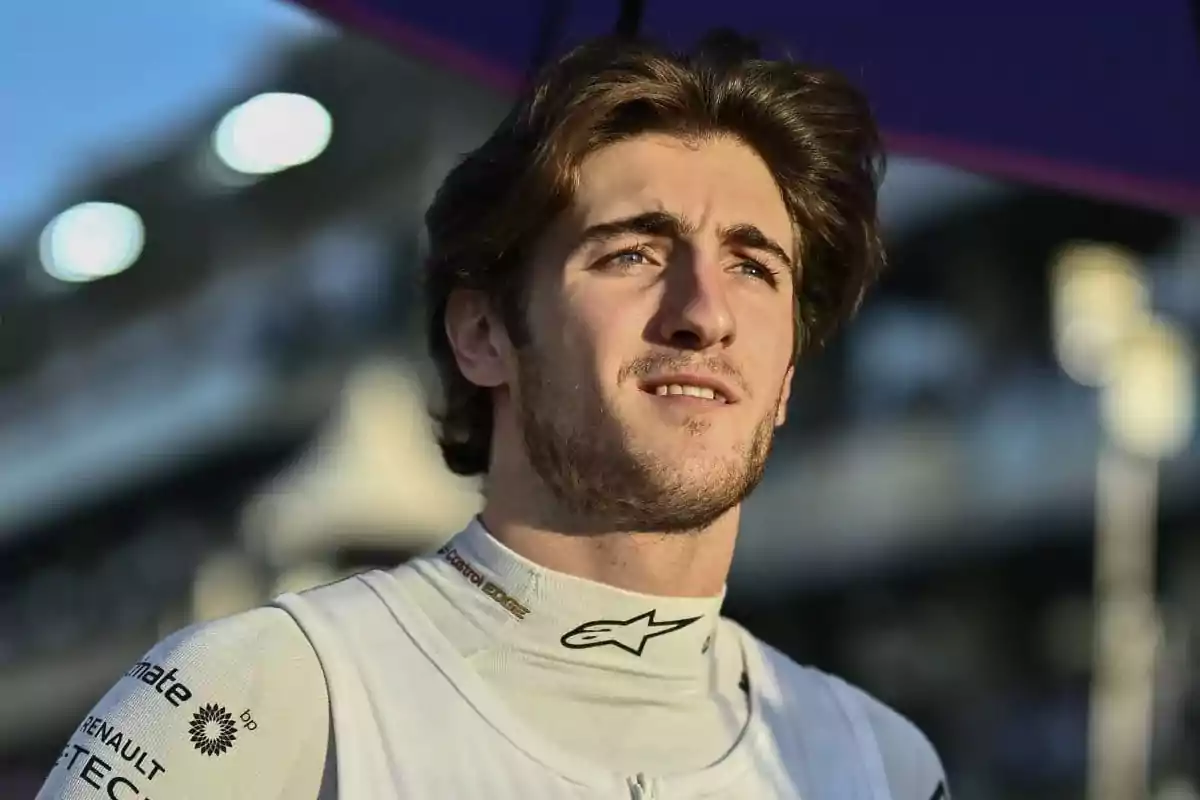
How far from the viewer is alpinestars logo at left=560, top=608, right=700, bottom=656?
1896mm

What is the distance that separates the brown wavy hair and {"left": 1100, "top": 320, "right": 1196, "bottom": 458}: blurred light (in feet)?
29.2

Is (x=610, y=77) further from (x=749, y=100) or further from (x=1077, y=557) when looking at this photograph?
(x=1077, y=557)

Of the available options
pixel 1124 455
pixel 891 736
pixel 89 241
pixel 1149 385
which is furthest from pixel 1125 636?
pixel 891 736

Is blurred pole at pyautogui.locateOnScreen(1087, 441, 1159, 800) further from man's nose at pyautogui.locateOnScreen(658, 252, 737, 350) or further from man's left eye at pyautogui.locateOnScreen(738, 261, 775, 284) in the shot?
man's nose at pyautogui.locateOnScreen(658, 252, 737, 350)

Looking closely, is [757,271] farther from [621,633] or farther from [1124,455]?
[1124,455]

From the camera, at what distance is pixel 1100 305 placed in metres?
11.4

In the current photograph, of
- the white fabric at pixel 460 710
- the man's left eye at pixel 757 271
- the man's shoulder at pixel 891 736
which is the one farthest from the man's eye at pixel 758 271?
the man's shoulder at pixel 891 736

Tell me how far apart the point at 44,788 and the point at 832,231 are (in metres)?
1.38

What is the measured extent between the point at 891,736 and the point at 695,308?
0.76m

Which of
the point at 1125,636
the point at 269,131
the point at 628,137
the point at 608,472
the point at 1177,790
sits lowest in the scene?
the point at 1177,790

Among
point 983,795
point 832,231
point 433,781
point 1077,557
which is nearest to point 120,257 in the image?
point 832,231

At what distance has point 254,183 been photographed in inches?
336

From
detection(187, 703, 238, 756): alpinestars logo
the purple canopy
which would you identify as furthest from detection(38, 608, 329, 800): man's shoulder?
the purple canopy

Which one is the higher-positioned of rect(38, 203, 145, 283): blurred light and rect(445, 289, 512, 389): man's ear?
rect(38, 203, 145, 283): blurred light
